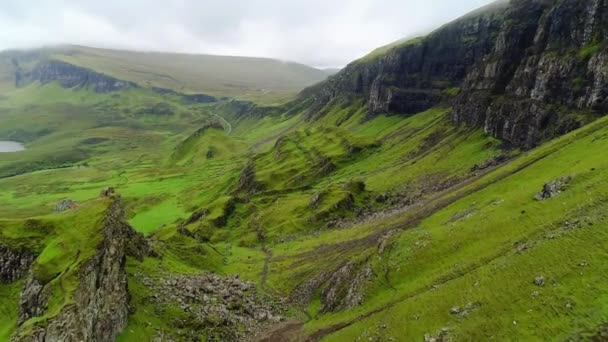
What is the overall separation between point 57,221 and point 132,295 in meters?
18.8

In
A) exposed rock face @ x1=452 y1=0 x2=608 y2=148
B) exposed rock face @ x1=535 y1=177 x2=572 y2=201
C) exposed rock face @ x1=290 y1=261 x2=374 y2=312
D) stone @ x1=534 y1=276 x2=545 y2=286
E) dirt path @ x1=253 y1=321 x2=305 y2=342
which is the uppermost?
exposed rock face @ x1=452 y1=0 x2=608 y2=148

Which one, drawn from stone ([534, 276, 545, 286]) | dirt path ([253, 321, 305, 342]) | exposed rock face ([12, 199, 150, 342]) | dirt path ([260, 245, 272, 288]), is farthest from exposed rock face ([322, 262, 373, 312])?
exposed rock face ([12, 199, 150, 342])

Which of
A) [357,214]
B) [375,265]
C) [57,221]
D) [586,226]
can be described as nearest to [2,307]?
[57,221]

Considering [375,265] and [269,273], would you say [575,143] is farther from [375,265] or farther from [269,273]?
[269,273]

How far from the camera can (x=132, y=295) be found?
284 ft

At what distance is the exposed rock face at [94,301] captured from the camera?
206 ft

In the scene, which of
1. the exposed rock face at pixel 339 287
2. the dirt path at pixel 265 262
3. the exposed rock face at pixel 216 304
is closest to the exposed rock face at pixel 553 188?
the exposed rock face at pixel 339 287

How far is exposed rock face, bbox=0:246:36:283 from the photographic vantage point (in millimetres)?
75312

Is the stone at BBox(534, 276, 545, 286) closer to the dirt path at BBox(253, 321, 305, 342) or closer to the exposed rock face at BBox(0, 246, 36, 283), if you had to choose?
the dirt path at BBox(253, 321, 305, 342)

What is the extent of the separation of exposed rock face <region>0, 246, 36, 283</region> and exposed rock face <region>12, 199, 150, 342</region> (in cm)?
543

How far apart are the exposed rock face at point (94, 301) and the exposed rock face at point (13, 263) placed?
5434mm

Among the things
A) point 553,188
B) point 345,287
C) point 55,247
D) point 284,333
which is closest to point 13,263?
point 55,247

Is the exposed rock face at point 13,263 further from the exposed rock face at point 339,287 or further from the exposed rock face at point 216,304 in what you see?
the exposed rock face at point 339,287

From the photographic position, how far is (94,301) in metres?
71.6
